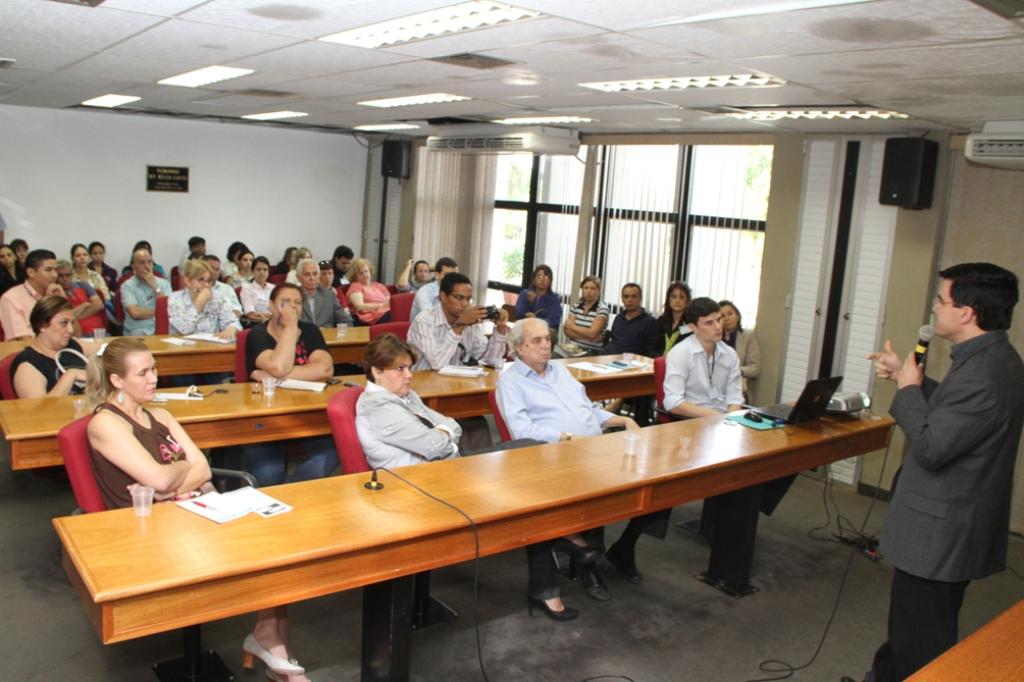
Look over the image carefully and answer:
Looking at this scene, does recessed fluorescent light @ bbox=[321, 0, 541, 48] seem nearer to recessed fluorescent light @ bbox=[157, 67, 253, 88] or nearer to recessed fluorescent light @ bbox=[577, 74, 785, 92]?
recessed fluorescent light @ bbox=[577, 74, 785, 92]

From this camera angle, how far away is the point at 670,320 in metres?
7.33

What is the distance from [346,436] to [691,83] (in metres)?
2.69

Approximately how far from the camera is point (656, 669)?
366cm

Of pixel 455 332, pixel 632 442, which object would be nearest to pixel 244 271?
pixel 455 332

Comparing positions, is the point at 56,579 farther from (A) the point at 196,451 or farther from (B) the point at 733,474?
(B) the point at 733,474

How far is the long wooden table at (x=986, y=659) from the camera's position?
87.7 inches

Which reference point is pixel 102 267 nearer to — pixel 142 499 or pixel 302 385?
pixel 302 385

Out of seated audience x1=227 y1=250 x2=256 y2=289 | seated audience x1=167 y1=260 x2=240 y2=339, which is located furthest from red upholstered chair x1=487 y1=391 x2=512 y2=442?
seated audience x1=227 y1=250 x2=256 y2=289

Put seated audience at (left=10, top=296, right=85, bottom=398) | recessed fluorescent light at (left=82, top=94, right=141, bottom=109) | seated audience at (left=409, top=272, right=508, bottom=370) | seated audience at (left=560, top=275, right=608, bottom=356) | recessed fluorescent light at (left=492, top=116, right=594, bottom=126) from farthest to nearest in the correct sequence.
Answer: seated audience at (left=560, top=275, right=608, bottom=356) → recessed fluorescent light at (left=82, top=94, right=141, bottom=109) → recessed fluorescent light at (left=492, top=116, right=594, bottom=126) → seated audience at (left=409, top=272, right=508, bottom=370) → seated audience at (left=10, top=296, right=85, bottom=398)

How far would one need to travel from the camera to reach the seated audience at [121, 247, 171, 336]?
7.52m

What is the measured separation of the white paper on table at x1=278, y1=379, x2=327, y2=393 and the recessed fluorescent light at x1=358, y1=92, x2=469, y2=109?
89.7 inches

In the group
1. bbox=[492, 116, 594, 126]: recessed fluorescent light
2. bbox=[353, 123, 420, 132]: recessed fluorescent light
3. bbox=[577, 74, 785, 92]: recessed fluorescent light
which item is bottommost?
bbox=[577, 74, 785, 92]: recessed fluorescent light

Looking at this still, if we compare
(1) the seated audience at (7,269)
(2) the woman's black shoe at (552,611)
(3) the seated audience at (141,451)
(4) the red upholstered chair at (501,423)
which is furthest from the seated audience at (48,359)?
(1) the seated audience at (7,269)

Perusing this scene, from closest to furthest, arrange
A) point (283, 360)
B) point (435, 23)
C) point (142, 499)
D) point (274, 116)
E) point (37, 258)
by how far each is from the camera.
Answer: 1. point (142, 499)
2. point (435, 23)
3. point (283, 360)
4. point (37, 258)
5. point (274, 116)
